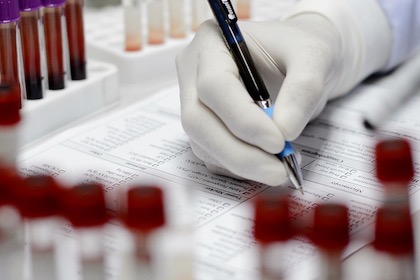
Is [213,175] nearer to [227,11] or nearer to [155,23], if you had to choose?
[227,11]

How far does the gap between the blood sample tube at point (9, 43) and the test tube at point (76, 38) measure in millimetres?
68

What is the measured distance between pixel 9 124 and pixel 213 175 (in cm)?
17

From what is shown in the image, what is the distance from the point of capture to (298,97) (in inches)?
21.9

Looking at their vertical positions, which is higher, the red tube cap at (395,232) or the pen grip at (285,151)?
the red tube cap at (395,232)

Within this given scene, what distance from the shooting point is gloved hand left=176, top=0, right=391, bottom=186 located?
21.4 inches

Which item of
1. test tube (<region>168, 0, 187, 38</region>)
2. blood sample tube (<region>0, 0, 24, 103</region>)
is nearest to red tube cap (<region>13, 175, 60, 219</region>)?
blood sample tube (<region>0, 0, 24, 103</region>)

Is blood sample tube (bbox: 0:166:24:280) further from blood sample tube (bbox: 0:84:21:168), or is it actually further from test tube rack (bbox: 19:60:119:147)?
test tube rack (bbox: 19:60:119:147)

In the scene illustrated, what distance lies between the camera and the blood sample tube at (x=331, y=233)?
0.39 m

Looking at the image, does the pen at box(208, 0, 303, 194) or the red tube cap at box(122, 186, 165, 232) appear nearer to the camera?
the red tube cap at box(122, 186, 165, 232)

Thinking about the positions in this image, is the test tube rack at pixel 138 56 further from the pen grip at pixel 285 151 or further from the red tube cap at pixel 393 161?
the red tube cap at pixel 393 161

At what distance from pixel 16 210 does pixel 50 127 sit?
0.25 meters

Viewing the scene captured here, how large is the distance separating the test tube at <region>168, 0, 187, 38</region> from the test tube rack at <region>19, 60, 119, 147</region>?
0.10 m

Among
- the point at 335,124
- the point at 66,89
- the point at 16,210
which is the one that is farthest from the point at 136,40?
the point at 16,210

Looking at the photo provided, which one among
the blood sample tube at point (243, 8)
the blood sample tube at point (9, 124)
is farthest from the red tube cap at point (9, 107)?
the blood sample tube at point (243, 8)
